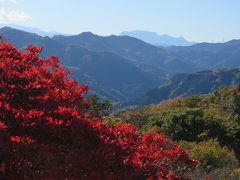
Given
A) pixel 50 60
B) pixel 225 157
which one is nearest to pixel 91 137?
pixel 50 60

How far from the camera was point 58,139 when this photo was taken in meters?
6.07

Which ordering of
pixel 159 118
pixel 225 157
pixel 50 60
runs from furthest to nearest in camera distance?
pixel 159 118
pixel 225 157
pixel 50 60

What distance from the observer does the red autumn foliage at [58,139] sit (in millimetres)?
5512

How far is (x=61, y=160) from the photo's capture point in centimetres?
574

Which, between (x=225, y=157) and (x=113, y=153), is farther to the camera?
(x=225, y=157)

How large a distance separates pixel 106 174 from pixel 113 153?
454mm

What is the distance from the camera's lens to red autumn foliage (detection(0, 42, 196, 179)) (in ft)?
18.1

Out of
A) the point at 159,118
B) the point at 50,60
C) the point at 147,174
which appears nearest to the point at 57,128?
the point at 147,174

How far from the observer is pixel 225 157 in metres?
16.6

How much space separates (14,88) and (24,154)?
3.98 feet

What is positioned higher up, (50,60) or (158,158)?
(50,60)

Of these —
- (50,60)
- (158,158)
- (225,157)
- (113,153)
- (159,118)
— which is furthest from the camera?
(159,118)

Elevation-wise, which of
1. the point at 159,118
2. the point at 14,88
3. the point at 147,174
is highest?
the point at 14,88

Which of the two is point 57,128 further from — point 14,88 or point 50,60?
point 50,60
